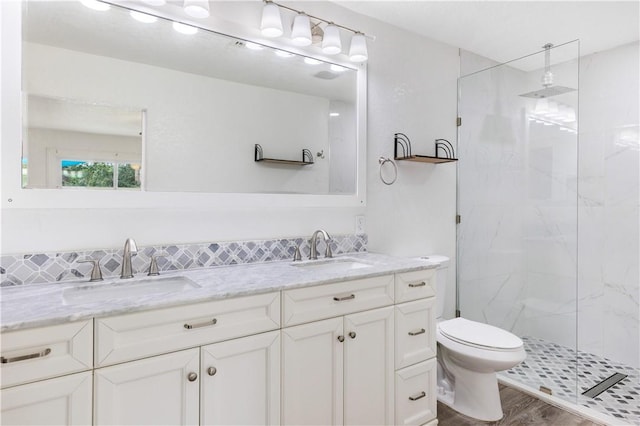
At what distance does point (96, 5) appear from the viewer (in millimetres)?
1530

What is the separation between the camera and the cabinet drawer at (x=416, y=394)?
1.79m

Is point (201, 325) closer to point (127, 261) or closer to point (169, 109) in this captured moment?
point (127, 261)

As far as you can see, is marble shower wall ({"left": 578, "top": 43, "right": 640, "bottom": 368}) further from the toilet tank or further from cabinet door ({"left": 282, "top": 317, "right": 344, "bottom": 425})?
cabinet door ({"left": 282, "top": 317, "right": 344, "bottom": 425})

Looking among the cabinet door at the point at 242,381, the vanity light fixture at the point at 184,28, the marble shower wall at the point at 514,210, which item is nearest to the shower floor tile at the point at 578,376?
the marble shower wall at the point at 514,210

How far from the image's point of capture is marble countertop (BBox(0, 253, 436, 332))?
105 centimetres

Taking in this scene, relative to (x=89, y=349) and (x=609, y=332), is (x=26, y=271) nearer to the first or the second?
(x=89, y=349)

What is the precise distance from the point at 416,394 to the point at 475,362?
0.39 metres

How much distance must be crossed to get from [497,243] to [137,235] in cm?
249

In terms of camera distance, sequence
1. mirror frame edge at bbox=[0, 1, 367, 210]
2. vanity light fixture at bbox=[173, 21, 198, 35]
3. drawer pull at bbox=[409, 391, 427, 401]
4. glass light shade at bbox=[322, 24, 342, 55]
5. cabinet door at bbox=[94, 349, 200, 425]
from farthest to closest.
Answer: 1. glass light shade at bbox=[322, 24, 342, 55]
2. drawer pull at bbox=[409, 391, 427, 401]
3. vanity light fixture at bbox=[173, 21, 198, 35]
4. mirror frame edge at bbox=[0, 1, 367, 210]
5. cabinet door at bbox=[94, 349, 200, 425]

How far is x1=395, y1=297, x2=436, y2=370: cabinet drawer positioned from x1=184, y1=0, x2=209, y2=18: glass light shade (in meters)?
1.61

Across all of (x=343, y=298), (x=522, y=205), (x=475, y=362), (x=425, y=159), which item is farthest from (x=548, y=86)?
(x=343, y=298)

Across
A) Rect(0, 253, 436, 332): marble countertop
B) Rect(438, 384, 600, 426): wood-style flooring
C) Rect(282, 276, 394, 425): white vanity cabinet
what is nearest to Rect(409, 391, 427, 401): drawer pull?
Rect(282, 276, 394, 425): white vanity cabinet

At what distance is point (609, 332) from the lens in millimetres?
2818

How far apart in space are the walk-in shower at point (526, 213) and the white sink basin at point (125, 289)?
6.86 ft
